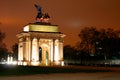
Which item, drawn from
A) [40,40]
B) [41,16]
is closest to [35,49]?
[40,40]

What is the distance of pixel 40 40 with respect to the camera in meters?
105

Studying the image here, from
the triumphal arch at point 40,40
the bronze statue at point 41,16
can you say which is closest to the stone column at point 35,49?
the triumphal arch at point 40,40

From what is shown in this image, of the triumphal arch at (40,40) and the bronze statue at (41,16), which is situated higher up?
the bronze statue at (41,16)

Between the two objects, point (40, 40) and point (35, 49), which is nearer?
point (35, 49)

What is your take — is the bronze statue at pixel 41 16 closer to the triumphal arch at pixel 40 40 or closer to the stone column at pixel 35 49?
the triumphal arch at pixel 40 40

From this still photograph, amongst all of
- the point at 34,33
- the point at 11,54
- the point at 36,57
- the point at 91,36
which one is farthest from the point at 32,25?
the point at 11,54

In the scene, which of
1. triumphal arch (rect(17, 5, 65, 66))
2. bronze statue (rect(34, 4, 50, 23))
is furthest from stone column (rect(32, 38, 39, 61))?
bronze statue (rect(34, 4, 50, 23))

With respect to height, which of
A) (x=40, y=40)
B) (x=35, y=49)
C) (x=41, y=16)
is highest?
(x=41, y=16)

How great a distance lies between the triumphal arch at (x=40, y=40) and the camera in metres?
102

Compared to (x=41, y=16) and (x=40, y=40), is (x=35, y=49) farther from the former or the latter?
(x=41, y=16)

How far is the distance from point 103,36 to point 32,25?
22642mm

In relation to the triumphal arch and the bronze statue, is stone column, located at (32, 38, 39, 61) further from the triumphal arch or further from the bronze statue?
the bronze statue

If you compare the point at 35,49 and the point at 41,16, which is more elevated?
the point at 41,16

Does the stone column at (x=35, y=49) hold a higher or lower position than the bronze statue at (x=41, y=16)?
lower
